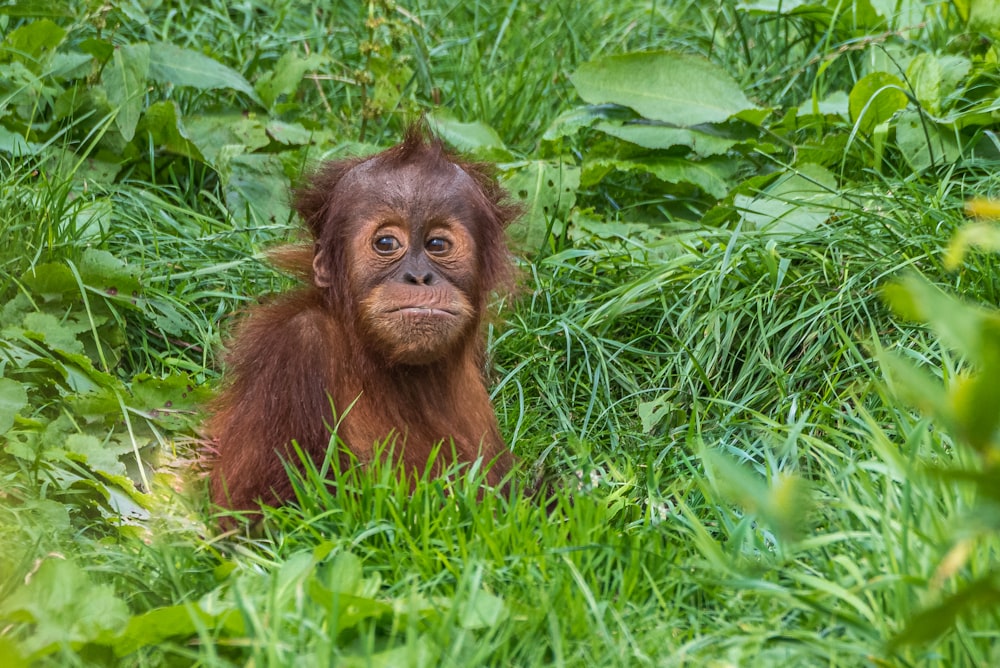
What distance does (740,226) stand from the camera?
502cm

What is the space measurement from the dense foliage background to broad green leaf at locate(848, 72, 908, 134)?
0.06 ft

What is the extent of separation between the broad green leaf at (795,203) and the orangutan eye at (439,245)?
1.37m

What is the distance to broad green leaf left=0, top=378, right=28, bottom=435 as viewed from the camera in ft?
13.1

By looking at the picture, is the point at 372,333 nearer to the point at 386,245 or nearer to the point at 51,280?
the point at 386,245

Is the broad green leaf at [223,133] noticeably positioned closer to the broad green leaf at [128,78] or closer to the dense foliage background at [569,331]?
the dense foliage background at [569,331]

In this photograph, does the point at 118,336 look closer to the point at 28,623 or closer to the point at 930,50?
the point at 28,623

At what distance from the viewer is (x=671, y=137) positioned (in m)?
5.71

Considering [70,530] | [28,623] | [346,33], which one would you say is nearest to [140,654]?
[28,623]

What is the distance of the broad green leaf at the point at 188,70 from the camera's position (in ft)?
19.0

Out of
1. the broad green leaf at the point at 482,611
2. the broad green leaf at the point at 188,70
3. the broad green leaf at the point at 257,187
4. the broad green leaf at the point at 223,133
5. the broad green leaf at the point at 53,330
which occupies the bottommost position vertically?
the broad green leaf at the point at 53,330

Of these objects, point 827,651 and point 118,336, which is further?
point 118,336

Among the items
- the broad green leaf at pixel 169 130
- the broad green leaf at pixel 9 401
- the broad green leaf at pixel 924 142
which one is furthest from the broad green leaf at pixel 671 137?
the broad green leaf at pixel 9 401

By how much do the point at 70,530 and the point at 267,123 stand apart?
2756 mm

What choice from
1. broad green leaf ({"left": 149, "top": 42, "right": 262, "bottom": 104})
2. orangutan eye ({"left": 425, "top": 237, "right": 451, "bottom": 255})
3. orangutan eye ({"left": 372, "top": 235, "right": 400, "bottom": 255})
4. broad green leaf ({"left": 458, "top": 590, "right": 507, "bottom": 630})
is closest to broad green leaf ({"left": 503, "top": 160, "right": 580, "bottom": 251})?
orangutan eye ({"left": 425, "top": 237, "right": 451, "bottom": 255})
